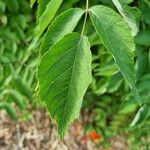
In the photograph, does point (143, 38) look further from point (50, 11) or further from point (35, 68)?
point (50, 11)

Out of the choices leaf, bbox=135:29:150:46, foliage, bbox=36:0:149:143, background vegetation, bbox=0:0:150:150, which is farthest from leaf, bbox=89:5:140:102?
leaf, bbox=135:29:150:46

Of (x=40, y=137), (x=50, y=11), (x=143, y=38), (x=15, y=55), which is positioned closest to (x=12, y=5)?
(x=15, y=55)

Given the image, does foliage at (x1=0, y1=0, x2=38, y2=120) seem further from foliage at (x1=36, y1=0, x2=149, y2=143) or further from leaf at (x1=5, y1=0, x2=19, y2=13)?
foliage at (x1=36, y1=0, x2=149, y2=143)

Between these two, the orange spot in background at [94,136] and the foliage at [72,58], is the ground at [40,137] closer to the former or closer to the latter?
the orange spot in background at [94,136]

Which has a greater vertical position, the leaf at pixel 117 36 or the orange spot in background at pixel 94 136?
the leaf at pixel 117 36

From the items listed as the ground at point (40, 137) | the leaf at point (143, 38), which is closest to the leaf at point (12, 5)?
the leaf at point (143, 38)

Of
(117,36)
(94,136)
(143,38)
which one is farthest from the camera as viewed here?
(94,136)
